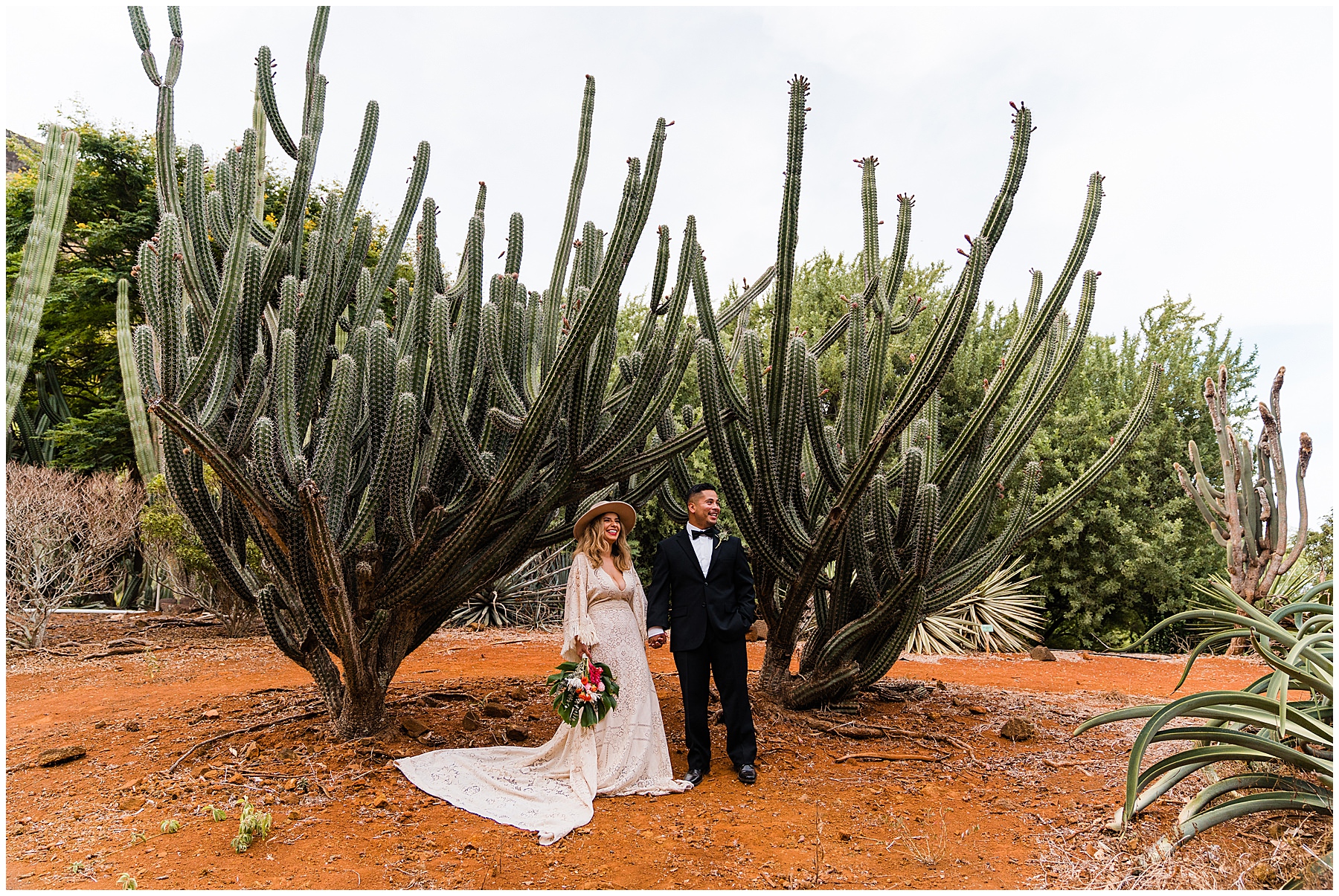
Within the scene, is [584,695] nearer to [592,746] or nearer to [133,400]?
[592,746]

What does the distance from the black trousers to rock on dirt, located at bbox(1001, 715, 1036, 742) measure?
5.53ft

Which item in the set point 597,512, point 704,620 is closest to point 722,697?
point 704,620

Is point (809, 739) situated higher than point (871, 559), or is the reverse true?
point (871, 559)

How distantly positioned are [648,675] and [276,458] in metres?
2.27

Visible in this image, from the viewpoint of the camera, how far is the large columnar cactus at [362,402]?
4.27 metres

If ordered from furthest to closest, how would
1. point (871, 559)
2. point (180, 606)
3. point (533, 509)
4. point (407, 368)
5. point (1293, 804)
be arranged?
point (180, 606)
point (871, 559)
point (533, 509)
point (407, 368)
point (1293, 804)

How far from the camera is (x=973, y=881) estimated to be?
3.11m

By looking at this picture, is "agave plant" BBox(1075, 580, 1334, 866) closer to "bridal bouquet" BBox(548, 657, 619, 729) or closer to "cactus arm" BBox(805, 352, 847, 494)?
A: "cactus arm" BBox(805, 352, 847, 494)

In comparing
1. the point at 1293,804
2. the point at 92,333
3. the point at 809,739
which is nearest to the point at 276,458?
the point at 809,739

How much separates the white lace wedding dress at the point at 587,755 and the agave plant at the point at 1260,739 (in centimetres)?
212

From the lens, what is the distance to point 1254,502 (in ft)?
31.4

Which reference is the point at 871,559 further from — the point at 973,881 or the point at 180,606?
the point at 180,606

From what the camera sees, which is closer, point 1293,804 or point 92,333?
point 1293,804

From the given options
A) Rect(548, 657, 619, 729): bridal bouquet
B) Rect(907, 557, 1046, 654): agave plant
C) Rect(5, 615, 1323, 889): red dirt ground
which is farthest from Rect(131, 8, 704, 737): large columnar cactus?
Rect(907, 557, 1046, 654): agave plant
